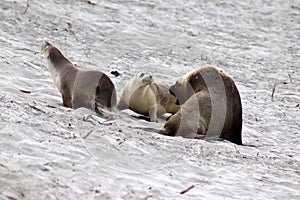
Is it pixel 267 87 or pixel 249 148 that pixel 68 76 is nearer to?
pixel 249 148

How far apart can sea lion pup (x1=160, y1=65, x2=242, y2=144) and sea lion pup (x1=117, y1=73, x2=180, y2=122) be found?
2.09 feet

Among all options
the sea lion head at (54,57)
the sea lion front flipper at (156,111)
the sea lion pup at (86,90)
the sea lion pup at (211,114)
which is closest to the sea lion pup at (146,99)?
the sea lion front flipper at (156,111)

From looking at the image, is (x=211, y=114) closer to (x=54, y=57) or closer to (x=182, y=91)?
(x=182, y=91)

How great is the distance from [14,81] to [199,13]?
21.4ft

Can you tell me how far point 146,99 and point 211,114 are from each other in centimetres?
121

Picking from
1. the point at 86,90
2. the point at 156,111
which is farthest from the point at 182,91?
the point at 86,90

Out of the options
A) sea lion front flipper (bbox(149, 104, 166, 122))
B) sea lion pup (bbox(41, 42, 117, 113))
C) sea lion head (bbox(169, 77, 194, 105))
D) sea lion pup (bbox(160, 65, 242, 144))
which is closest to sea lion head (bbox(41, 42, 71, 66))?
sea lion pup (bbox(41, 42, 117, 113))

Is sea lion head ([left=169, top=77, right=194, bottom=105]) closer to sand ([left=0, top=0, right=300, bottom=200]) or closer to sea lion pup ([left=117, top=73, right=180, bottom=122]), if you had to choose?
sea lion pup ([left=117, top=73, right=180, bottom=122])

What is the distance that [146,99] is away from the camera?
313 inches

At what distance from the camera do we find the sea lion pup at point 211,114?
22.3 feet

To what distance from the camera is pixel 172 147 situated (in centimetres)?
580

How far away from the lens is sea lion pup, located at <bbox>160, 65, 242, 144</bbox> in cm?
679

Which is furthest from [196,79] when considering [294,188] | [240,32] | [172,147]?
[240,32]

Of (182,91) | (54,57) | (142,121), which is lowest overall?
(142,121)
